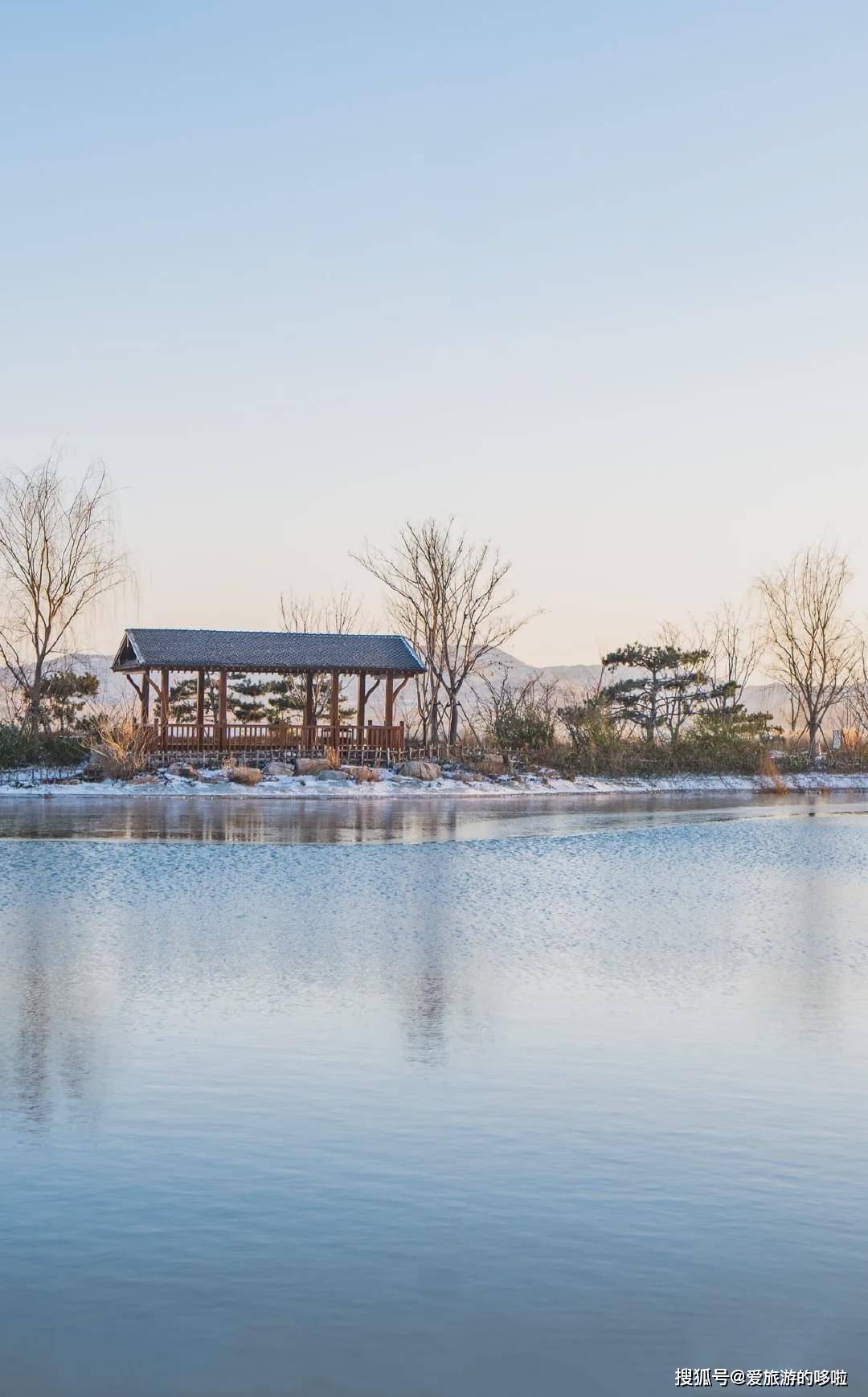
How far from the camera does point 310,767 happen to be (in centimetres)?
3741

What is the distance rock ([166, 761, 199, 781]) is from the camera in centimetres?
3591

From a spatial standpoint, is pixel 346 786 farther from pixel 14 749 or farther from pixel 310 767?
pixel 14 749

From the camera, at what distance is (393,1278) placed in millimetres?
4758

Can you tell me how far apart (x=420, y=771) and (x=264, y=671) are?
5.18m

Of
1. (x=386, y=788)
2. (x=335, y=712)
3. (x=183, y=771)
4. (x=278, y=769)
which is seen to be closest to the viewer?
(x=386, y=788)

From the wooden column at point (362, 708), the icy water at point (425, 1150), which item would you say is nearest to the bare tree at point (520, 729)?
the wooden column at point (362, 708)

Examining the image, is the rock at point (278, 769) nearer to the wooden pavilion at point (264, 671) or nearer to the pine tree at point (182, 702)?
the wooden pavilion at point (264, 671)

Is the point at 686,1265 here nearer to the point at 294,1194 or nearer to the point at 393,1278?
the point at 393,1278

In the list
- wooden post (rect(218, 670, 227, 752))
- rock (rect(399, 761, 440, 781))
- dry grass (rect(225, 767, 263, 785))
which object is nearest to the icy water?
dry grass (rect(225, 767, 263, 785))

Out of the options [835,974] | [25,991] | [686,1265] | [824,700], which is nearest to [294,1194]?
[686,1265]

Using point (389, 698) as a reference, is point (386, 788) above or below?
below

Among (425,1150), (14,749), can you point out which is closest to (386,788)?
(14,749)

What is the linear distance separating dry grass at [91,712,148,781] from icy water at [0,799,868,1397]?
2204cm

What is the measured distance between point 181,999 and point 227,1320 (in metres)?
5.08
